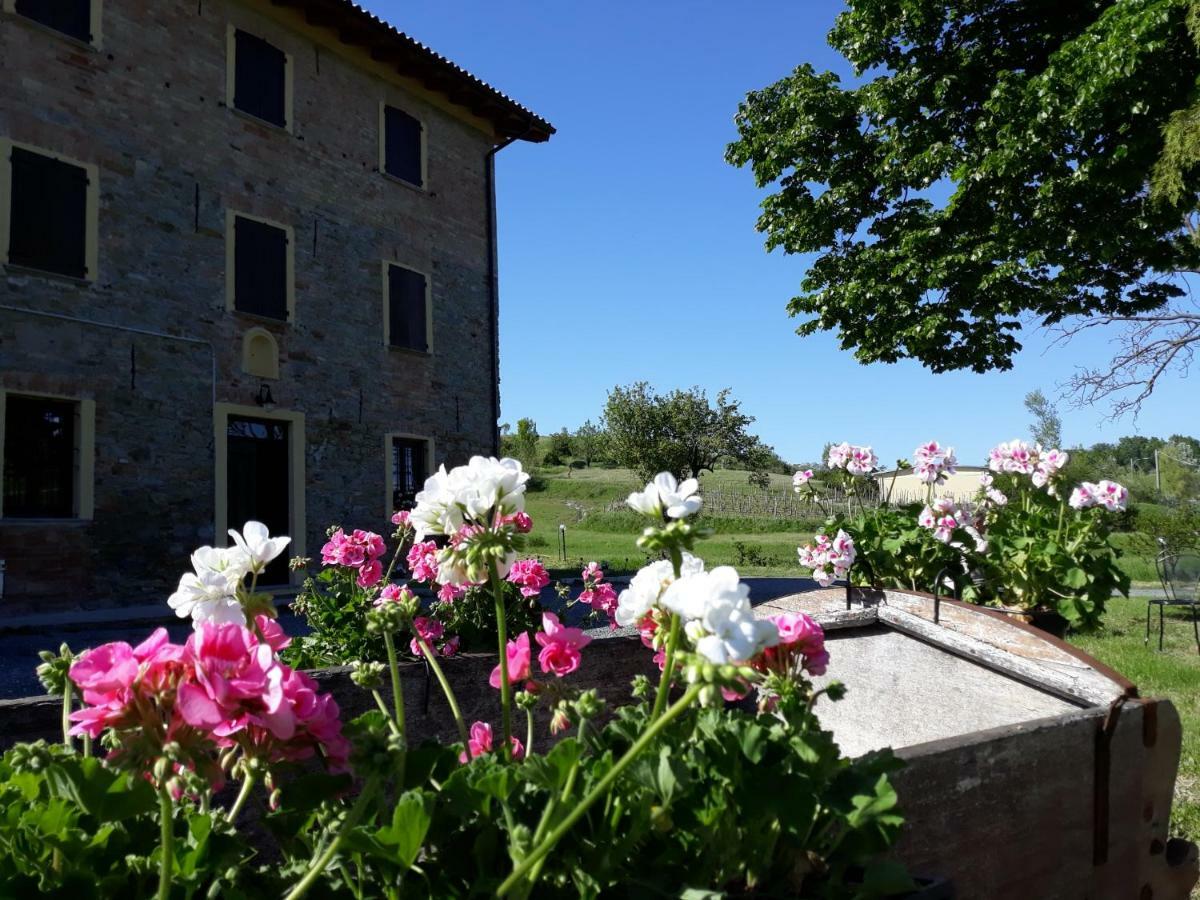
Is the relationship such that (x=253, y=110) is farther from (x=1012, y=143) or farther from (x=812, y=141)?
(x=1012, y=143)

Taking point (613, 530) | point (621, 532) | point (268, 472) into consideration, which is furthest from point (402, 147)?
point (613, 530)

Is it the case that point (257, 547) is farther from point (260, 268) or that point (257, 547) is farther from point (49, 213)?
point (260, 268)

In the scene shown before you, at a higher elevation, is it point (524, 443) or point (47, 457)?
point (524, 443)

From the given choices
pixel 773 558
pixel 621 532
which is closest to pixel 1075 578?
pixel 773 558

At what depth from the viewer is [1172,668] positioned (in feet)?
20.9

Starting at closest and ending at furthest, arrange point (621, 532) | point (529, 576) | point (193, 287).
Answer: point (529, 576) → point (193, 287) → point (621, 532)

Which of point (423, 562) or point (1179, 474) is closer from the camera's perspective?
point (423, 562)

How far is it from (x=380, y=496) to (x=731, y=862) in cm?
1180

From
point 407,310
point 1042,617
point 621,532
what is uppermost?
point 407,310

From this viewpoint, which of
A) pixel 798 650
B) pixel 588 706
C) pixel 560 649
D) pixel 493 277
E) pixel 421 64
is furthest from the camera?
pixel 493 277

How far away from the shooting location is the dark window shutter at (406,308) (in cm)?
1254

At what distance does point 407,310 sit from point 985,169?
27.6ft

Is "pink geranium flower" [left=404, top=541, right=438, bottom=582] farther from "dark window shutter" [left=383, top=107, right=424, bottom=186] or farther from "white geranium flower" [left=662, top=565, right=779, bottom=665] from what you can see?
"dark window shutter" [left=383, top=107, right=424, bottom=186]

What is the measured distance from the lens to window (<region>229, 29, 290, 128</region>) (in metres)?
10.8
